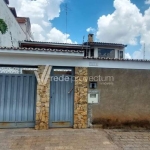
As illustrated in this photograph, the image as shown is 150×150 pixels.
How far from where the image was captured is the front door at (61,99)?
349 inches

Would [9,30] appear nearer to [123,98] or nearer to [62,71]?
[62,71]

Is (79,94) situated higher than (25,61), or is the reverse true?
(25,61)

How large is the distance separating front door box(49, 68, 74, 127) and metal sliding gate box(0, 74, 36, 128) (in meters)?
0.97

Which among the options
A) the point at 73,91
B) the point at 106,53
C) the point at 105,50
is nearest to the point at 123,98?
the point at 73,91

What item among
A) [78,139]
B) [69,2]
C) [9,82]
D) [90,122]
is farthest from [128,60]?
[69,2]

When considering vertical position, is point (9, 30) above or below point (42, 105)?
above

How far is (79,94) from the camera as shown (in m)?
9.01

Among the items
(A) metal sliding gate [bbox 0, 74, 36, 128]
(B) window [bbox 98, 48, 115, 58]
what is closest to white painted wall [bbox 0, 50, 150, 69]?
(A) metal sliding gate [bbox 0, 74, 36, 128]

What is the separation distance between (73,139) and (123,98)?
3.65 m

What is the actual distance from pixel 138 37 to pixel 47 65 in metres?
15.4

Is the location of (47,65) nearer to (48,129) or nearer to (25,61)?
(25,61)

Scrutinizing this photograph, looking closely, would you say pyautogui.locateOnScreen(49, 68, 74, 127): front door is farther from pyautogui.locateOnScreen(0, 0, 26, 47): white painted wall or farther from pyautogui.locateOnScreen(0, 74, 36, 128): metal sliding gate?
pyautogui.locateOnScreen(0, 0, 26, 47): white painted wall

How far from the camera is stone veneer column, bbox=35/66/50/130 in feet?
28.0

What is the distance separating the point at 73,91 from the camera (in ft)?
29.8
